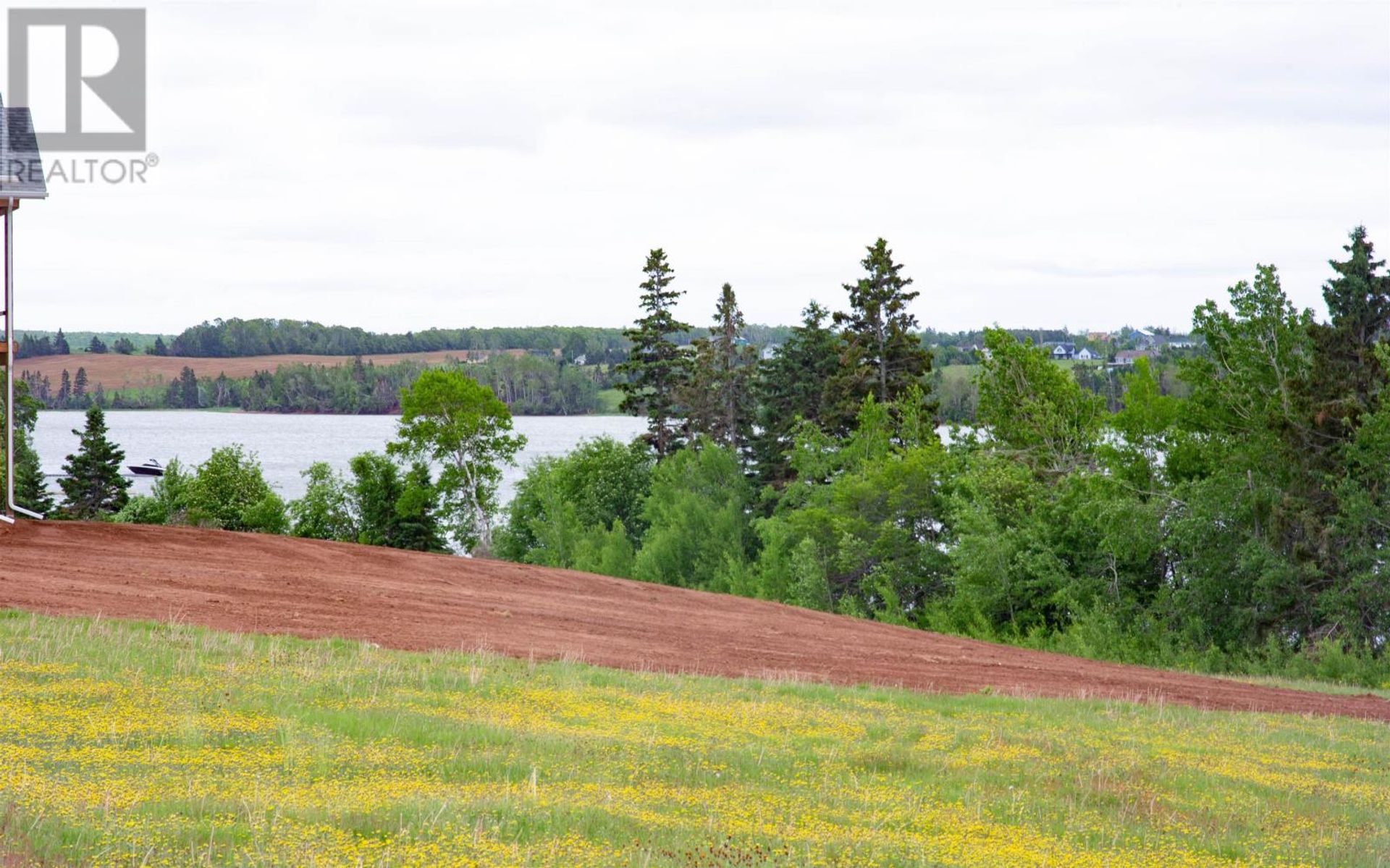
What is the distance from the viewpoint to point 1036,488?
48000 millimetres

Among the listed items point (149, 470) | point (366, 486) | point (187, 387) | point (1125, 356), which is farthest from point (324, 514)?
point (187, 387)

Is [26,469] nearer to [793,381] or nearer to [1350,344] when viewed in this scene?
[793,381]

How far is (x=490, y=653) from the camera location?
16.3m

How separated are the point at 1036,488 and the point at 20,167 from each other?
117 feet

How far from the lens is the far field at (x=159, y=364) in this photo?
154625 millimetres

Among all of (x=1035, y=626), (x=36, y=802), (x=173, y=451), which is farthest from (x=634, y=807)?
(x=173, y=451)

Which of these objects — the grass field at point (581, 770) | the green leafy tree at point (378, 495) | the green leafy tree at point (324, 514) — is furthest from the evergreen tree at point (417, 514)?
the grass field at point (581, 770)

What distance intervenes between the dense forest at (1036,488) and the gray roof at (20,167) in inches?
1198

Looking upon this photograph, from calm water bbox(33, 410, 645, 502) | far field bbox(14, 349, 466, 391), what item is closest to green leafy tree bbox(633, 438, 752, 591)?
calm water bbox(33, 410, 645, 502)

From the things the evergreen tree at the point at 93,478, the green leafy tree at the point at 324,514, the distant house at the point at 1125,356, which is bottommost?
the green leafy tree at the point at 324,514

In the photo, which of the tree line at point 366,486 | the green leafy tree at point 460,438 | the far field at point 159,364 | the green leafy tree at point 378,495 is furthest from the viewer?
the far field at point 159,364

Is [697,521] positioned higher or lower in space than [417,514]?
higher

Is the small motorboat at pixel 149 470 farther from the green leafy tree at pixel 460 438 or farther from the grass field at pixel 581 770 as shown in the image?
the grass field at pixel 581 770

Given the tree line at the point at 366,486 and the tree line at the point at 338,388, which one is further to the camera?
the tree line at the point at 338,388
